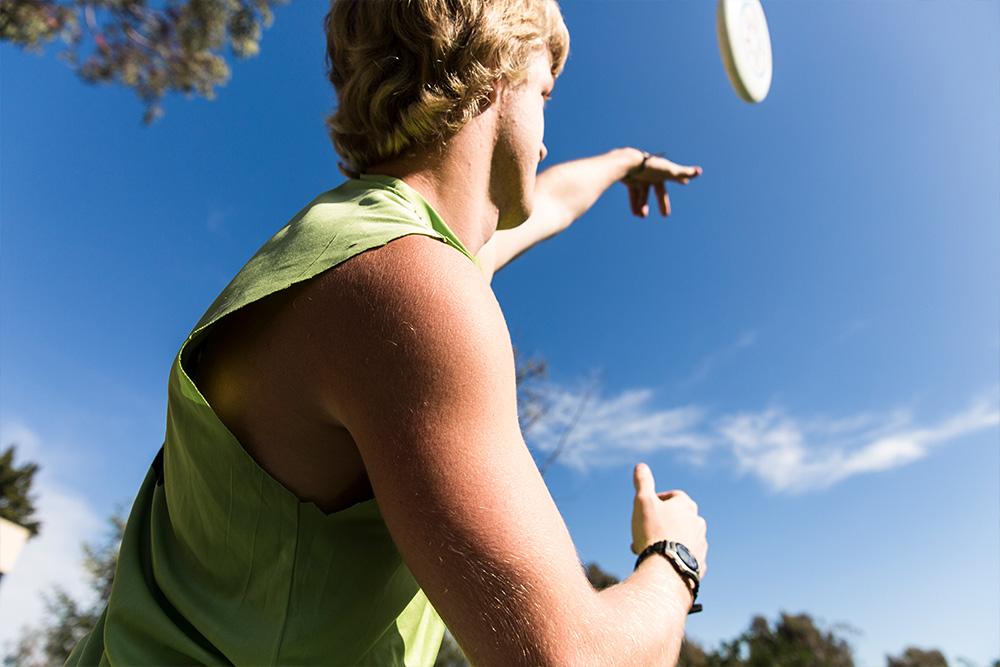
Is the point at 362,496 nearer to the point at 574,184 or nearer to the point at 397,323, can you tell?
the point at 397,323

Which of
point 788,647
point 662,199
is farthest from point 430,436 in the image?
point 788,647

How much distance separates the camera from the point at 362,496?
1.02 meters

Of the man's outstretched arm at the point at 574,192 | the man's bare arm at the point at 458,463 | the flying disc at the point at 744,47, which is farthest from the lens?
the flying disc at the point at 744,47

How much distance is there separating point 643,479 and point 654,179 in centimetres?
226

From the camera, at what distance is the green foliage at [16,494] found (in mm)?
26094

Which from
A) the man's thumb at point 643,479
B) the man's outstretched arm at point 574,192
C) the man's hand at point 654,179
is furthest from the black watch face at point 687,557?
the man's hand at point 654,179

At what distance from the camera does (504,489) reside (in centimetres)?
80

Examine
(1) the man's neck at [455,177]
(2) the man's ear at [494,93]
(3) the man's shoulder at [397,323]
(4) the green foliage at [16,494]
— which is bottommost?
(3) the man's shoulder at [397,323]

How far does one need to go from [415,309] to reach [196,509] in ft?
1.64

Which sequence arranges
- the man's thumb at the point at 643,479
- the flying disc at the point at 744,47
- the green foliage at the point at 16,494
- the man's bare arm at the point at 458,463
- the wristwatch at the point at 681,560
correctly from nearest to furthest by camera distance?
1. the man's bare arm at the point at 458,463
2. the wristwatch at the point at 681,560
3. the man's thumb at the point at 643,479
4. the flying disc at the point at 744,47
5. the green foliage at the point at 16,494

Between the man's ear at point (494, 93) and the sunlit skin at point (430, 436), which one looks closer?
the sunlit skin at point (430, 436)

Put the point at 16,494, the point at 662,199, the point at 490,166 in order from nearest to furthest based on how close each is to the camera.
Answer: the point at 490,166, the point at 662,199, the point at 16,494

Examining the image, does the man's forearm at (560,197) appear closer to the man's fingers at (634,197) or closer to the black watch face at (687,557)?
the man's fingers at (634,197)

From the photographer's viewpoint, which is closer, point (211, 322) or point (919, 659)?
point (211, 322)
